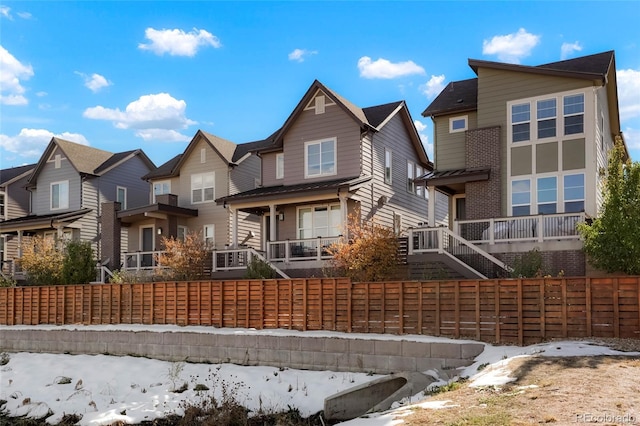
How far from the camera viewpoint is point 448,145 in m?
24.3

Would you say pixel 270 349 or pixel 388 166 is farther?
pixel 388 166

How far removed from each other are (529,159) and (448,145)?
3.43 m

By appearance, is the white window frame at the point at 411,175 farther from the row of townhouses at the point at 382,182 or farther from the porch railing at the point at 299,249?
the porch railing at the point at 299,249

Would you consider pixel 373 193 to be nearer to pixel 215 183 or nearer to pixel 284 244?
pixel 284 244

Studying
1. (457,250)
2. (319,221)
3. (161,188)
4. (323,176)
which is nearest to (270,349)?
(457,250)

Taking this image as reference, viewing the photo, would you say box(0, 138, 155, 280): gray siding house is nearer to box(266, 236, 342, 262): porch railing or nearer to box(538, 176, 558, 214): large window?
box(266, 236, 342, 262): porch railing

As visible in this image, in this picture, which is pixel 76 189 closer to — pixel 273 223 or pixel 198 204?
pixel 198 204

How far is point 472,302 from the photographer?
15.0 meters

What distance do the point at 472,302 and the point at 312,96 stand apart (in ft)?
48.5

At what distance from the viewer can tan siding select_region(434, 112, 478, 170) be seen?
24.0 metres

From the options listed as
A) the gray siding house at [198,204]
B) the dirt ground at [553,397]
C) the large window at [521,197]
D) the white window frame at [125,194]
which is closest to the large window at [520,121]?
the large window at [521,197]

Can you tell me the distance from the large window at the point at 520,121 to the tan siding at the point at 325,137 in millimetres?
6540

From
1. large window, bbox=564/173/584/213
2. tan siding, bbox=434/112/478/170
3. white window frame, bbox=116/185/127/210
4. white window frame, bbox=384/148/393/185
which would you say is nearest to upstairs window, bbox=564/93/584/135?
large window, bbox=564/173/584/213

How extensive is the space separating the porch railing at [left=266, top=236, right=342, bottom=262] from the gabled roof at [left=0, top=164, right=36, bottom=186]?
73.3ft
